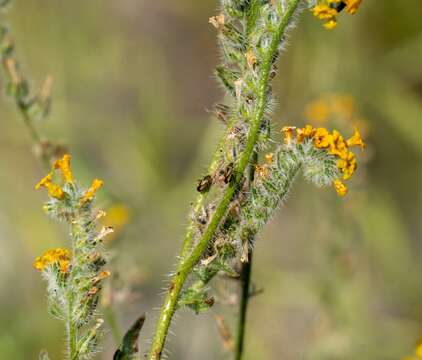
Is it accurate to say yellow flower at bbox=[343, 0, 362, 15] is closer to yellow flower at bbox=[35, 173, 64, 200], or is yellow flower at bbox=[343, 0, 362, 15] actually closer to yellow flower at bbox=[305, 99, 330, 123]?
yellow flower at bbox=[35, 173, 64, 200]

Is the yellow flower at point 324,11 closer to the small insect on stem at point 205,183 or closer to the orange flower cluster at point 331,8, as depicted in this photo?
the orange flower cluster at point 331,8

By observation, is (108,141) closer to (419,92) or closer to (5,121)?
(5,121)

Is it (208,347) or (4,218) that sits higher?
(4,218)

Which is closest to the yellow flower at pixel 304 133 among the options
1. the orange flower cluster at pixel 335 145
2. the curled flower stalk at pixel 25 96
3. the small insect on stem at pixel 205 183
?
the orange flower cluster at pixel 335 145

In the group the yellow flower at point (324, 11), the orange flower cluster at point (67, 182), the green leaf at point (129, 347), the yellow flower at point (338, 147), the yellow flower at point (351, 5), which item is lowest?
the green leaf at point (129, 347)

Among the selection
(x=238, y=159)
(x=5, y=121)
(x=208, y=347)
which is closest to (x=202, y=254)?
(x=238, y=159)

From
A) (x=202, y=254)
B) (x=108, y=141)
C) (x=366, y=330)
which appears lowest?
(x=202, y=254)

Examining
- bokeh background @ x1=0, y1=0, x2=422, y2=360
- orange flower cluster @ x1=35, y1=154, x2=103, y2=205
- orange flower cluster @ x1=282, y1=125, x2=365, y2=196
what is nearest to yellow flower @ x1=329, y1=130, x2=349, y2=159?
orange flower cluster @ x1=282, y1=125, x2=365, y2=196
